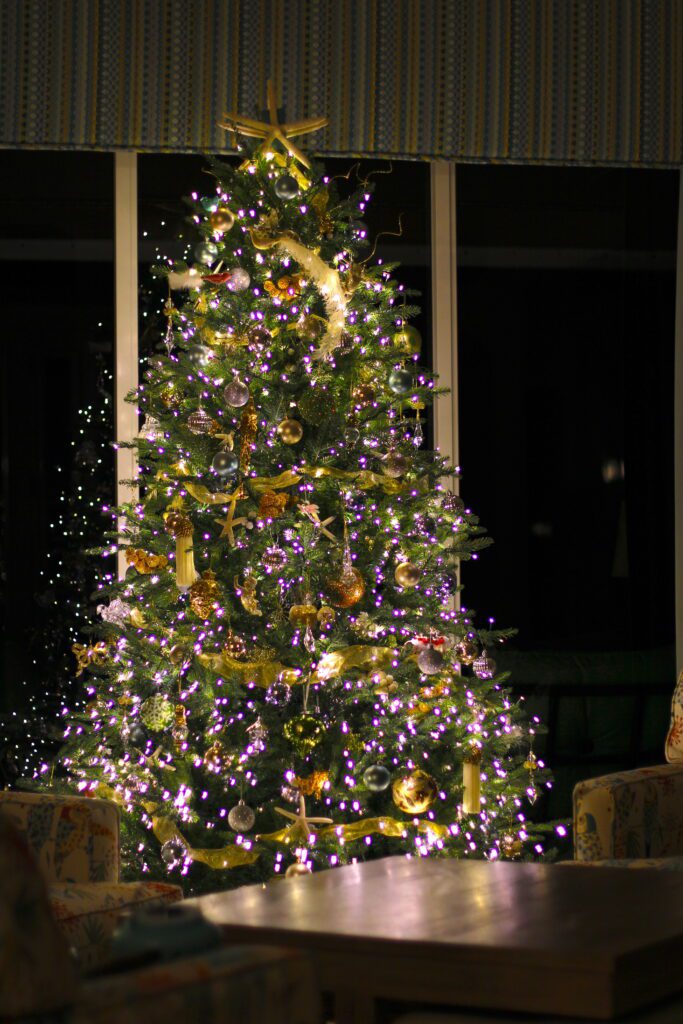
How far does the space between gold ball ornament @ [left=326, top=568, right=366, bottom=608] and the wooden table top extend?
1.33 metres

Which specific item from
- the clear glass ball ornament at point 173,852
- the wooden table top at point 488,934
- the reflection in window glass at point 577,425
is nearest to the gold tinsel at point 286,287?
the reflection in window glass at point 577,425

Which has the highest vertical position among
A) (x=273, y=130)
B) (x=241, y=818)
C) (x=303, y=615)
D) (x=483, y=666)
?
(x=273, y=130)

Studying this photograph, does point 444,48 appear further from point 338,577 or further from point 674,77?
point 338,577

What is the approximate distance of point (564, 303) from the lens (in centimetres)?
553

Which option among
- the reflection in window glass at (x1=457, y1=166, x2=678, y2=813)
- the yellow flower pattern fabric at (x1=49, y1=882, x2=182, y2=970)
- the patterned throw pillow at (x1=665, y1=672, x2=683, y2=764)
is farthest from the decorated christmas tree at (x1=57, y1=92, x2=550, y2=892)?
the reflection in window glass at (x1=457, y1=166, x2=678, y2=813)

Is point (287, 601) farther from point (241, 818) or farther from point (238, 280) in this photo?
point (238, 280)

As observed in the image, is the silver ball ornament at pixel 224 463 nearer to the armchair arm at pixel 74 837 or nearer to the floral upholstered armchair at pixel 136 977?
the armchair arm at pixel 74 837

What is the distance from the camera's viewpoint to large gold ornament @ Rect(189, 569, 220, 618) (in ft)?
13.1

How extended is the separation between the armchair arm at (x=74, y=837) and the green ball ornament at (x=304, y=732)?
2.38 ft

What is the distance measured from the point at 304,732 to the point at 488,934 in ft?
5.63

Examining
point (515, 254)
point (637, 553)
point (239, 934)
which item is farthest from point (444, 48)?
point (239, 934)

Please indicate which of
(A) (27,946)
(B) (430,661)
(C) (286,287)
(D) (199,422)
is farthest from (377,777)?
(A) (27,946)

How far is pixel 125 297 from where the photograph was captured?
520 centimetres

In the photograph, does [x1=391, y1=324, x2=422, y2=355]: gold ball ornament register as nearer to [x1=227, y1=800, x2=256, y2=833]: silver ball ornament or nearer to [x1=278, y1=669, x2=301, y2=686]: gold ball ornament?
[x1=278, y1=669, x2=301, y2=686]: gold ball ornament
